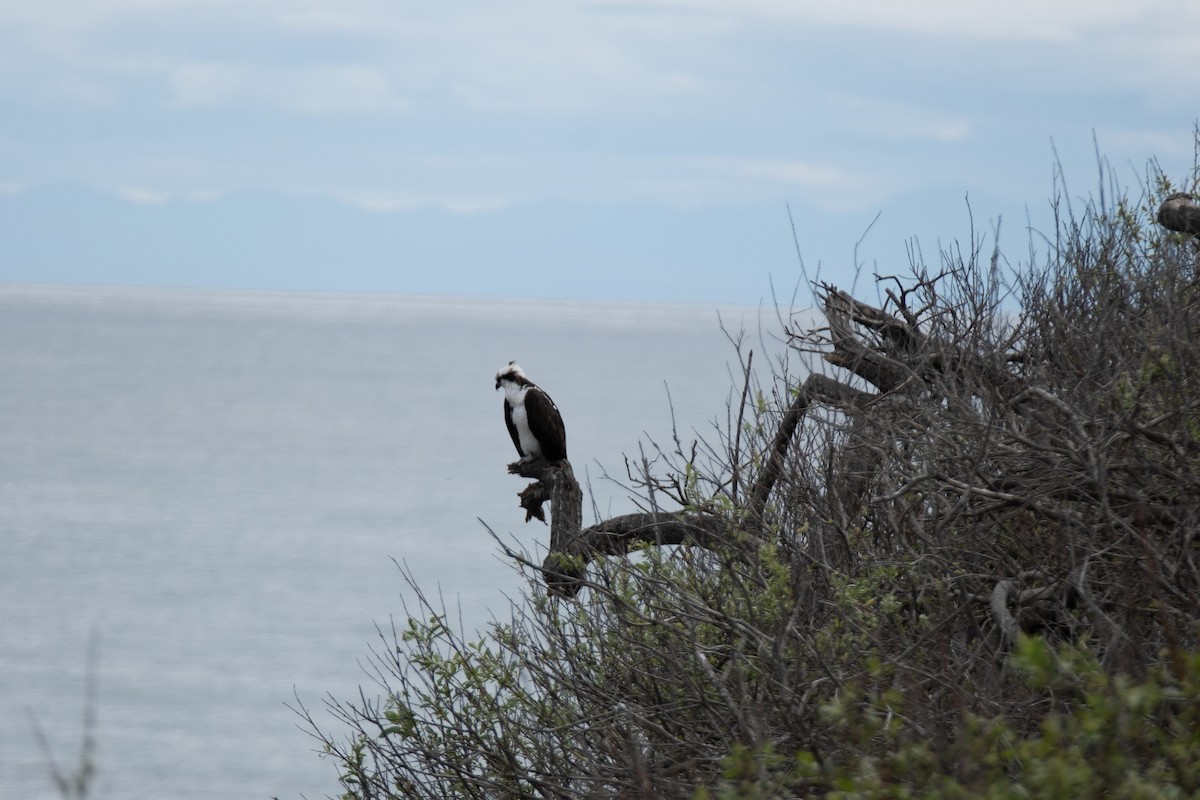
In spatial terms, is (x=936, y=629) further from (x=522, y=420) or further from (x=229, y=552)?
(x=229, y=552)

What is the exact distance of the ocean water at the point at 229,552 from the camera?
29.6 m

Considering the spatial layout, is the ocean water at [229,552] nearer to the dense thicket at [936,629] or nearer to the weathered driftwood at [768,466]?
the weathered driftwood at [768,466]

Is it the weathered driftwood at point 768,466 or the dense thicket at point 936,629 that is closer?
the dense thicket at point 936,629

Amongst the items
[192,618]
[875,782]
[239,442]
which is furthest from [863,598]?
[239,442]

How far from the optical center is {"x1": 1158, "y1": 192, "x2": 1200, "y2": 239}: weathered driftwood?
7617 millimetres

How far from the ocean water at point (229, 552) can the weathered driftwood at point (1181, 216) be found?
278 centimetres

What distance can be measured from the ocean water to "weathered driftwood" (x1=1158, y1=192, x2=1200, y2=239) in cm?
278

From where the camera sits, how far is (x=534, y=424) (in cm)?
1059

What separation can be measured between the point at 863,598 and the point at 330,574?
4268cm

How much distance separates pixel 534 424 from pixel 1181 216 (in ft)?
17.5

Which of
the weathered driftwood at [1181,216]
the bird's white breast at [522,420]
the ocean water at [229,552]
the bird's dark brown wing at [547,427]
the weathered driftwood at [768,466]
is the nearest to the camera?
the weathered driftwood at [1181,216]

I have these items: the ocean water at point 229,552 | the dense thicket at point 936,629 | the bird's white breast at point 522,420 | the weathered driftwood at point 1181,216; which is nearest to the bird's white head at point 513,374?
the bird's white breast at point 522,420

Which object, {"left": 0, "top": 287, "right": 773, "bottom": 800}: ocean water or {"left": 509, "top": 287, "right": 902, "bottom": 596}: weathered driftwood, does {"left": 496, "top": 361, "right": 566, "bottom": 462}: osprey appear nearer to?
{"left": 509, "top": 287, "right": 902, "bottom": 596}: weathered driftwood

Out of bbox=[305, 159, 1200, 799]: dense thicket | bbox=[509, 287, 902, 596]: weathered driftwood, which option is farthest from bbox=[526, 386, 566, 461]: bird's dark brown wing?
A: bbox=[305, 159, 1200, 799]: dense thicket
